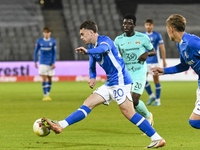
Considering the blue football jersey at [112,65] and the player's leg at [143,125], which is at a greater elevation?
the blue football jersey at [112,65]

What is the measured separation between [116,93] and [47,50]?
779 centimetres

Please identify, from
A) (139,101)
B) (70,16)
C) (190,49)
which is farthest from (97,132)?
(70,16)

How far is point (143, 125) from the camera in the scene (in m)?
5.04

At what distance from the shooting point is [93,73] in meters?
5.63

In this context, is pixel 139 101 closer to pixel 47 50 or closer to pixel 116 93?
pixel 116 93

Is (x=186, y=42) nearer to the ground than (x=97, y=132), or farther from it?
farther from it

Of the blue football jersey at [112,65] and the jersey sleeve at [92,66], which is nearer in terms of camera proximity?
the blue football jersey at [112,65]

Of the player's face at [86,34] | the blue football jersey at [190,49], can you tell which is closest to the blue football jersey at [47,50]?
the player's face at [86,34]

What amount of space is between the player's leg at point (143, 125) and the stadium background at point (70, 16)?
1839 cm

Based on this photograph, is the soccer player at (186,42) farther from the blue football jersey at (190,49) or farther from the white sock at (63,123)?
the white sock at (63,123)

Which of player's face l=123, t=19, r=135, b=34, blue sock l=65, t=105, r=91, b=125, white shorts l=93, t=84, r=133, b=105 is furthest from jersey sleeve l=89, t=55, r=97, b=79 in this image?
player's face l=123, t=19, r=135, b=34

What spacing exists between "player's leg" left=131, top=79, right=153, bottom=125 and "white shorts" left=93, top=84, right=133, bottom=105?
1209 mm

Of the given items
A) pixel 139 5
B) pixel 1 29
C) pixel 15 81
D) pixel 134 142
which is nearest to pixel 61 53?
pixel 15 81

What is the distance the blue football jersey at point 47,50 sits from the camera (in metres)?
12.6
